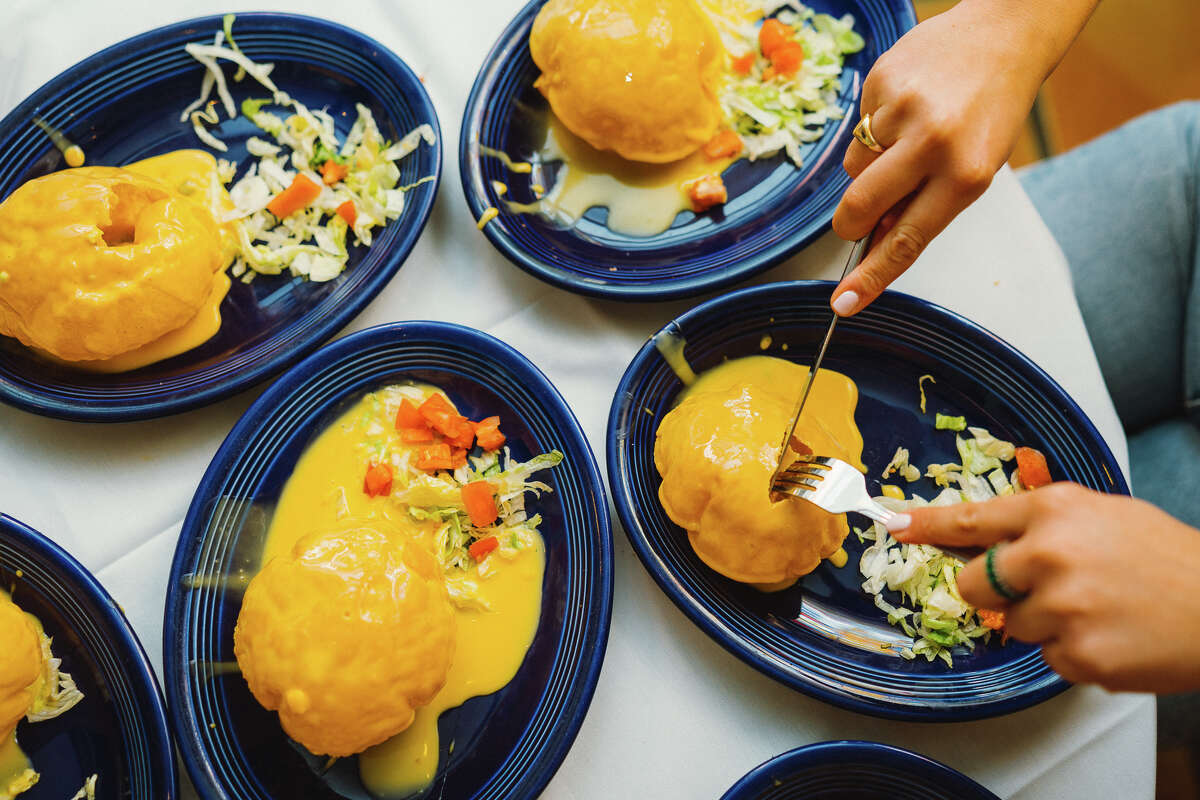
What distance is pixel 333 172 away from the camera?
2213 mm

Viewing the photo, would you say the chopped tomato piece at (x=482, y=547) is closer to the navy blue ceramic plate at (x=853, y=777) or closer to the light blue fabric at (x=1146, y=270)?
the navy blue ceramic plate at (x=853, y=777)

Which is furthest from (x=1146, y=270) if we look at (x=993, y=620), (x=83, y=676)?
(x=83, y=676)

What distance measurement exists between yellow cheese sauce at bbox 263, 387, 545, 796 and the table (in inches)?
8.8

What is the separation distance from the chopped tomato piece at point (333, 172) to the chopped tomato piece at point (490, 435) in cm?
80

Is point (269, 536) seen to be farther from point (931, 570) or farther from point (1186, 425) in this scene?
point (1186, 425)

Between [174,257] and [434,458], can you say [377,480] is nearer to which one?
[434,458]

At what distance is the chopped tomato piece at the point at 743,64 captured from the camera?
2291 millimetres

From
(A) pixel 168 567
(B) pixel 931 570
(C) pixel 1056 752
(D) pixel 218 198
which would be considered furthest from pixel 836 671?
(D) pixel 218 198

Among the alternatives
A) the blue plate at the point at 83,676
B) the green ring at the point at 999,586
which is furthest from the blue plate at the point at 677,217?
the blue plate at the point at 83,676

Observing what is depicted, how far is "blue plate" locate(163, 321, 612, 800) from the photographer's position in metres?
1.78

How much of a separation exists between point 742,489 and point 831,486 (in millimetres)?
184

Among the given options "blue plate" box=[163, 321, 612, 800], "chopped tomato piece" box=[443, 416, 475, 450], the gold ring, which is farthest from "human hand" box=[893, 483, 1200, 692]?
"chopped tomato piece" box=[443, 416, 475, 450]

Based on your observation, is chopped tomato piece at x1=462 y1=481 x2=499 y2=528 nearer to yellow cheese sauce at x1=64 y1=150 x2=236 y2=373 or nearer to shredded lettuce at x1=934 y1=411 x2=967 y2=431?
yellow cheese sauce at x1=64 y1=150 x2=236 y2=373

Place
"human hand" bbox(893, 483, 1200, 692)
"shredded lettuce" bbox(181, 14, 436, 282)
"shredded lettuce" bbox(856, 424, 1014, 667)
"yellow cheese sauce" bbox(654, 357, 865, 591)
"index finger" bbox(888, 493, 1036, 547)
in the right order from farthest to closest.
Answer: "shredded lettuce" bbox(181, 14, 436, 282) → "shredded lettuce" bbox(856, 424, 1014, 667) → "yellow cheese sauce" bbox(654, 357, 865, 591) → "index finger" bbox(888, 493, 1036, 547) → "human hand" bbox(893, 483, 1200, 692)
